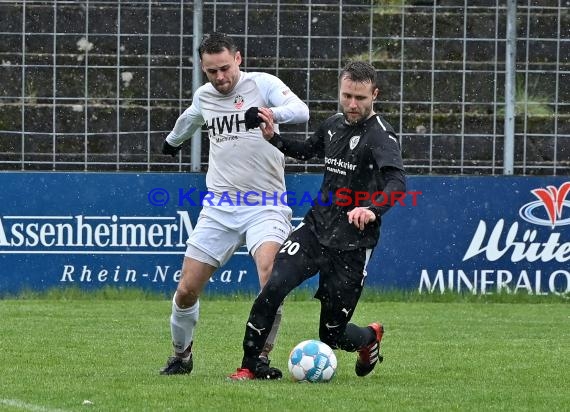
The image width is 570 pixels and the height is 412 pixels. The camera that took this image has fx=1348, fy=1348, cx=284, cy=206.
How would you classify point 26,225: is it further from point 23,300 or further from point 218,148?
point 218,148

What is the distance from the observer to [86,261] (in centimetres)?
1445

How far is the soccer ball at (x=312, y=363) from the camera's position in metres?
7.79

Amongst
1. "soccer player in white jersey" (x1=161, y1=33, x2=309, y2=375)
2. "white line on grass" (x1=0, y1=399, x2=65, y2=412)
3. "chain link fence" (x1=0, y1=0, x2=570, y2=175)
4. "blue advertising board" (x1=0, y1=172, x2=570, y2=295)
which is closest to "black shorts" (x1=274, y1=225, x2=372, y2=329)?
"soccer player in white jersey" (x1=161, y1=33, x2=309, y2=375)

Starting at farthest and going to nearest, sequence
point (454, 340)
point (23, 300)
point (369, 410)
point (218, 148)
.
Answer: point (23, 300), point (454, 340), point (218, 148), point (369, 410)

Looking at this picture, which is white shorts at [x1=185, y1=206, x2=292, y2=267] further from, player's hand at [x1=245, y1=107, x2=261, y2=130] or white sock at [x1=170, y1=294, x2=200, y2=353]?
player's hand at [x1=245, y1=107, x2=261, y2=130]

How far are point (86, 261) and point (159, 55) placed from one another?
7.85ft

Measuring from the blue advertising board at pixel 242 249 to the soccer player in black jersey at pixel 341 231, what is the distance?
6696 mm

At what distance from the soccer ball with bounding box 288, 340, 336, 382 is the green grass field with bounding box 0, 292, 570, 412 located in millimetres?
93

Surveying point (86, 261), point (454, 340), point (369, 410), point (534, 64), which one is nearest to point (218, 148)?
point (369, 410)

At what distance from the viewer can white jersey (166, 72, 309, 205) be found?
27.7 ft

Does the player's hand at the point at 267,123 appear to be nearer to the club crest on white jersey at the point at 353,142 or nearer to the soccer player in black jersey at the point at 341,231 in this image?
the soccer player in black jersey at the point at 341,231

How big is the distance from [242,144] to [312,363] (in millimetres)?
1532

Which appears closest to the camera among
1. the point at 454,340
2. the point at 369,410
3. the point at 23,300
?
the point at 369,410

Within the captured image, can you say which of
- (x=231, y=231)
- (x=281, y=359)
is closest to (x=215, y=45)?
(x=231, y=231)
